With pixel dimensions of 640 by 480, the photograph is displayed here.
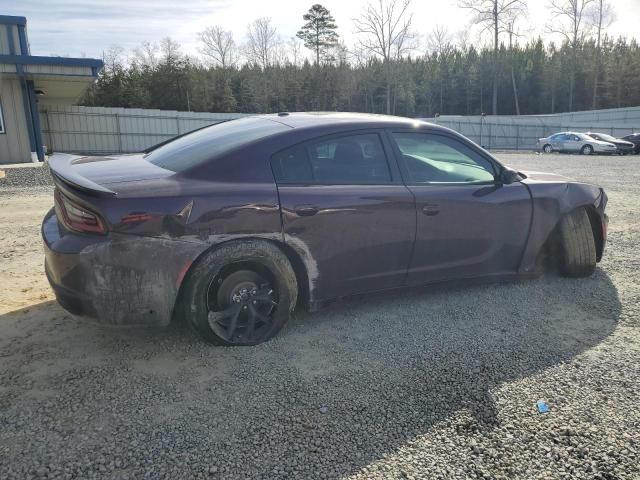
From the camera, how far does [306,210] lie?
A: 339cm

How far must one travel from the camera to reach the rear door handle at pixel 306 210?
11.1ft

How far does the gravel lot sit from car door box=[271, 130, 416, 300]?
42cm

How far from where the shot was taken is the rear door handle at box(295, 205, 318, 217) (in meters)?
3.38

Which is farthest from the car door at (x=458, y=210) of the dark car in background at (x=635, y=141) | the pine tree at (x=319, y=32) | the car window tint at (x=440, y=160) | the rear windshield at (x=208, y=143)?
the pine tree at (x=319, y=32)

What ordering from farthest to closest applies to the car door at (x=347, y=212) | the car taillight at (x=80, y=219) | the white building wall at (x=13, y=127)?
the white building wall at (x=13, y=127) → the car door at (x=347, y=212) → the car taillight at (x=80, y=219)

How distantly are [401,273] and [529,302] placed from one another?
1.25 meters

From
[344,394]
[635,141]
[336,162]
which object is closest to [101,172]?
[336,162]

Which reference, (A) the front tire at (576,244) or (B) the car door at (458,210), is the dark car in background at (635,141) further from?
(B) the car door at (458,210)

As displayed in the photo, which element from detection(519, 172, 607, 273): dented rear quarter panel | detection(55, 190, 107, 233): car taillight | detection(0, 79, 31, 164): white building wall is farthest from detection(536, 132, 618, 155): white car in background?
detection(55, 190, 107, 233): car taillight

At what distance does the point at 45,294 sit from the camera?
169 inches

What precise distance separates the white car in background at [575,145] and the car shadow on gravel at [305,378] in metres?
27.7

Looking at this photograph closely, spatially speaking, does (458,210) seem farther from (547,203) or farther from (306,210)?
(306,210)

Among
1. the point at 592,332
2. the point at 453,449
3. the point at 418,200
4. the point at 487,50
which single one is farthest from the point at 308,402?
the point at 487,50

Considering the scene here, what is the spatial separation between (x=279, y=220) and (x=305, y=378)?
1031 mm
